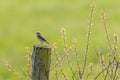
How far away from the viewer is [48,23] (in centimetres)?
1638

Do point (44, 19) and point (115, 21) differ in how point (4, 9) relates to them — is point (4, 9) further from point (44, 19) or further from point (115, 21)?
point (115, 21)

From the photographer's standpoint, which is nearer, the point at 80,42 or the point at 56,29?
the point at 80,42

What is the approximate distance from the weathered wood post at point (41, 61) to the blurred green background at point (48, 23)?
7.38 meters

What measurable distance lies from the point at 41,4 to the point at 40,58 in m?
13.0

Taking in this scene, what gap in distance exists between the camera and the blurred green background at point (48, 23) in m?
14.0

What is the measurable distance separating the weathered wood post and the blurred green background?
24.2 feet

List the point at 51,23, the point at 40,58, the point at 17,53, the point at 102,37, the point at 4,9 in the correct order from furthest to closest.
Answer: the point at 4,9 < the point at 51,23 < the point at 102,37 < the point at 17,53 < the point at 40,58

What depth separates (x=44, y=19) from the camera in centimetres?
1670

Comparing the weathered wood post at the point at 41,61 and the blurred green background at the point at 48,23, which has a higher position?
the blurred green background at the point at 48,23

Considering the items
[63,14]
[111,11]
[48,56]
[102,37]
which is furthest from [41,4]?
[48,56]

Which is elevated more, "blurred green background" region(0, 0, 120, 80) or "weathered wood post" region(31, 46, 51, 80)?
"blurred green background" region(0, 0, 120, 80)

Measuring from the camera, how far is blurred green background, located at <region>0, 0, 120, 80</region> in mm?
14031

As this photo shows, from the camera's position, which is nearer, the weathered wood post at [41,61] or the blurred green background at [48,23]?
the weathered wood post at [41,61]

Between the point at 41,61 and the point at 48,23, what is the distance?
37.3 ft
